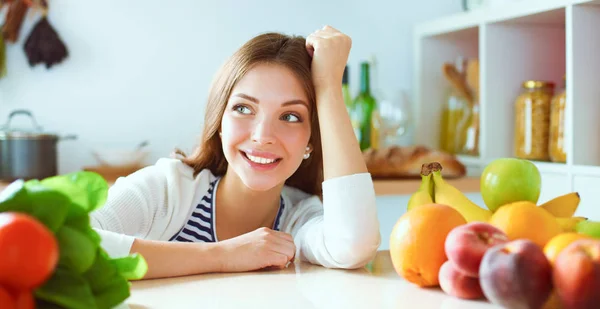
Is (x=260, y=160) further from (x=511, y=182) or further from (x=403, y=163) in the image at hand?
(x=403, y=163)

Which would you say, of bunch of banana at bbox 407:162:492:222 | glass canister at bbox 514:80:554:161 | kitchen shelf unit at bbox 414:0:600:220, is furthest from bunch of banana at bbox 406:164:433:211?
glass canister at bbox 514:80:554:161

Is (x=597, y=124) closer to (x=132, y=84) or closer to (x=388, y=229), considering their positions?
(x=388, y=229)

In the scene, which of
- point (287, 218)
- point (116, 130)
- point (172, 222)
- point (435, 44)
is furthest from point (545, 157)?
point (116, 130)

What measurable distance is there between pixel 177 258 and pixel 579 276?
528 millimetres

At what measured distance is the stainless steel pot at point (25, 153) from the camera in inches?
72.7

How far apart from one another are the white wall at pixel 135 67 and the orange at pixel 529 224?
5.19 ft

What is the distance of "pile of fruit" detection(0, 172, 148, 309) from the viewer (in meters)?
0.47

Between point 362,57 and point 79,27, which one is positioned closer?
point 79,27

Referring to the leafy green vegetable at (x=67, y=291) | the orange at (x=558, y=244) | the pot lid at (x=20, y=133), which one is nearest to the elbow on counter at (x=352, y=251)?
the orange at (x=558, y=244)

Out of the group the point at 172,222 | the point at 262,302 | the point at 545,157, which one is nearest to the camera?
the point at 262,302

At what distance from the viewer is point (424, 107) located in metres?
2.46

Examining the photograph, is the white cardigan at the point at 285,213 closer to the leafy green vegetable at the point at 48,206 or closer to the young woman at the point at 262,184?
the young woman at the point at 262,184

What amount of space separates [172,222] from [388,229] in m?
1.03

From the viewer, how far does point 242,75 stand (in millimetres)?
1168
